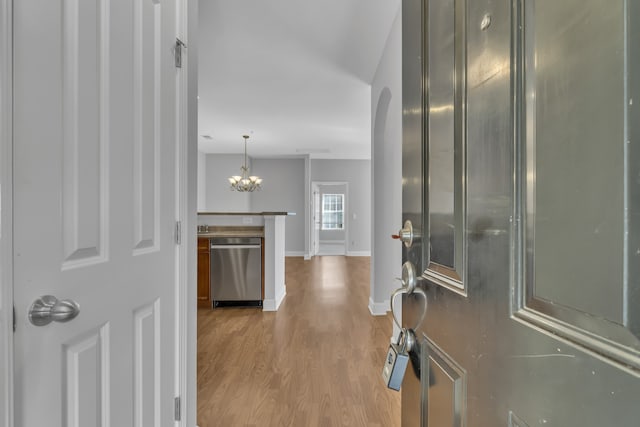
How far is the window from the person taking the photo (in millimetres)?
10133

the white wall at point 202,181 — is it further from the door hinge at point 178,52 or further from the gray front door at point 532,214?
the gray front door at point 532,214

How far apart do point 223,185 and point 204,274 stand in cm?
458

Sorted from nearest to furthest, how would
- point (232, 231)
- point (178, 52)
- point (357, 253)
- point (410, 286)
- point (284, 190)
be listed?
point (410, 286)
point (178, 52)
point (232, 231)
point (284, 190)
point (357, 253)

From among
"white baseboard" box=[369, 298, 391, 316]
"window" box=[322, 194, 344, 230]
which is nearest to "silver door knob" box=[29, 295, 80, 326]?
"white baseboard" box=[369, 298, 391, 316]

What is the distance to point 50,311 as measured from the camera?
2.36 feet

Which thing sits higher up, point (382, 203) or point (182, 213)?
point (382, 203)

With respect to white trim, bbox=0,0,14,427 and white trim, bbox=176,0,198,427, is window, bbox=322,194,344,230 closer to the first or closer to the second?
white trim, bbox=176,0,198,427

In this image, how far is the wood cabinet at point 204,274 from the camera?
367cm

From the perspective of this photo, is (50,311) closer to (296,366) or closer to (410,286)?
(410,286)

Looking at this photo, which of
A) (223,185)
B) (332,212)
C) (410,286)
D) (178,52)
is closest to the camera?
(410,286)

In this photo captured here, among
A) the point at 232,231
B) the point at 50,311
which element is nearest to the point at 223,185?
the point at 232,231

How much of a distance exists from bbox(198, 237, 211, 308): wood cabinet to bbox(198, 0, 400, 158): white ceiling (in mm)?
1894

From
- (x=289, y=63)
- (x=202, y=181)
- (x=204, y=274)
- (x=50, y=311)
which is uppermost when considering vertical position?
(x=289, y=63)

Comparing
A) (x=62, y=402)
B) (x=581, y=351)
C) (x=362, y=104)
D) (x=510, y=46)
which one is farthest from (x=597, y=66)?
(x=362, y=104)
